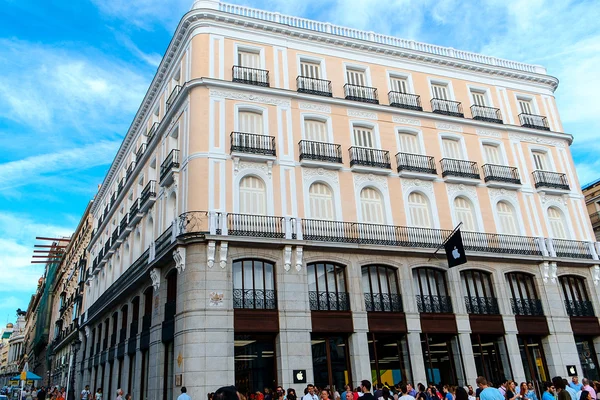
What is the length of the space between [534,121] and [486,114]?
372cm

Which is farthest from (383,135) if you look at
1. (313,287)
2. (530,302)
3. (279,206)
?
(530,302)

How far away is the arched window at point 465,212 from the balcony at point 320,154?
7.34m

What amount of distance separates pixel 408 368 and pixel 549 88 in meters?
22.1

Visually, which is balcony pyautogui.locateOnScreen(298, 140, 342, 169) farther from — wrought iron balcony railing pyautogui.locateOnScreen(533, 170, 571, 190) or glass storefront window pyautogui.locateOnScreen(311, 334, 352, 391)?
wrought iron balcony railing pyautogui.locateOnScreen(533, 170, 571, 190)

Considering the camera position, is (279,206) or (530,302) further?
(530,302)

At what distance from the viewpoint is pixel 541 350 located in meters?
26.0

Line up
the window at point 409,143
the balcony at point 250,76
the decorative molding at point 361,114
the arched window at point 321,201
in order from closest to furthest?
the arched window at point 321,201
the balcony at point 250,76
the decorative molding at point 361,114
the window at point 409,143

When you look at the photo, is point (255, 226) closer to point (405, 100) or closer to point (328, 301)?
point (328, 301)

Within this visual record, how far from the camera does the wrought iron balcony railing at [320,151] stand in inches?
998

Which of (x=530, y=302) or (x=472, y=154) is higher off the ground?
(x=472, y=154)

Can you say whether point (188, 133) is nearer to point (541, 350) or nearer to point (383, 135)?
point (383, 135)

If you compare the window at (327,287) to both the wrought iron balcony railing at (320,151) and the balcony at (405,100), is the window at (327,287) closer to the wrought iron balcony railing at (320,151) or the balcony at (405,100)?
the wrought iron balcony railing at (320,151)

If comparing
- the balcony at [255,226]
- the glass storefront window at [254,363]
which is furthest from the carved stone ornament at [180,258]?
the glass storefront window at [254,363]

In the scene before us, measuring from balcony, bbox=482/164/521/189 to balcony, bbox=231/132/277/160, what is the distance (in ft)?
41.7
